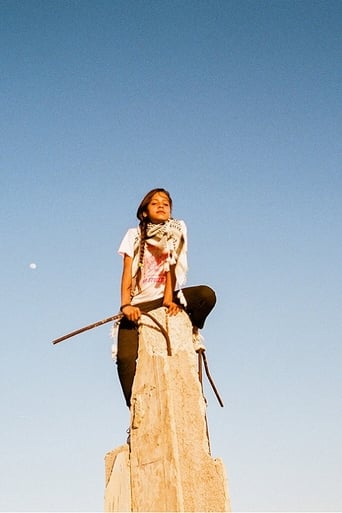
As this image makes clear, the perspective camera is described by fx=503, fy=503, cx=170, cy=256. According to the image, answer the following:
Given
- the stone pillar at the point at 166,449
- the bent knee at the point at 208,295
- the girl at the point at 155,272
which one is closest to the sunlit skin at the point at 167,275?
the girl at the point at 155,272

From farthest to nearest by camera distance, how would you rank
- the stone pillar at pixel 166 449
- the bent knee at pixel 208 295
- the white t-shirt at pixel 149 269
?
the white t-shirt at pixel 149 269, the bent knee at pixel 208 295, the stone pillar at pixel 166 449

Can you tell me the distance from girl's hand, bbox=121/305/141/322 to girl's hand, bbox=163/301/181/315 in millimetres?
254

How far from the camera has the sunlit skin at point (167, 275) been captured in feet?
13.9

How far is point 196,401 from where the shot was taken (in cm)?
371

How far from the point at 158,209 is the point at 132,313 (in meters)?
1.18

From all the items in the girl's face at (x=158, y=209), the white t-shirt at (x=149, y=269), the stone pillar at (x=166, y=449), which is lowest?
the stone pillar at (x=166, y=449)

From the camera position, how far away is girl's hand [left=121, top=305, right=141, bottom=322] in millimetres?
4158

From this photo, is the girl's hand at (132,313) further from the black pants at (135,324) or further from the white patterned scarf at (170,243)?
the white patterned scarf at (170,243)

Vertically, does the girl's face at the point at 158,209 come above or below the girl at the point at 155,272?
above

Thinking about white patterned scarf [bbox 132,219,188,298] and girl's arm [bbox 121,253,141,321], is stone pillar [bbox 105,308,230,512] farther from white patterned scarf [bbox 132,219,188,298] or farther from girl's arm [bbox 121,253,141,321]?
white patterned scarf [bbox 132,219,188,298]

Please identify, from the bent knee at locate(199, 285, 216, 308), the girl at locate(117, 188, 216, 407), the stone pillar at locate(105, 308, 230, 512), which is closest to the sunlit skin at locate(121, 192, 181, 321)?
the girl at locate(117, 188, 216, 407)

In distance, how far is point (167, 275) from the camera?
4.52 metres

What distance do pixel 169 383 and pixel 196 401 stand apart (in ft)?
1.07

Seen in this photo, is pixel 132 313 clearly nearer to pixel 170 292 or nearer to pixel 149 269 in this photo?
pixel 170 292
